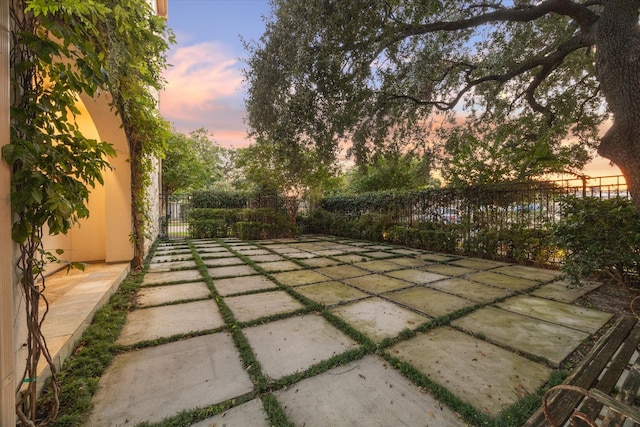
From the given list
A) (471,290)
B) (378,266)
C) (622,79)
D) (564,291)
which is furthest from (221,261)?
(622,79)

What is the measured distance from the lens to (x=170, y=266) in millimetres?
4980

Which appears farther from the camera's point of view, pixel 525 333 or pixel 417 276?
pixel 417 276

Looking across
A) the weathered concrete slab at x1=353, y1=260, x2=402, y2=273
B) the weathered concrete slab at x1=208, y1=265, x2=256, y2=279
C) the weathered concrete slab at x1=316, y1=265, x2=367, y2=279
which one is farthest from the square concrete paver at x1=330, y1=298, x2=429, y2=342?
the weathered concrete slab at x1=208, y1=265, x2=256, y2=279

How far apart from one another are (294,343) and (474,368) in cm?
145

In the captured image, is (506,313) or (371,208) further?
(371,208)

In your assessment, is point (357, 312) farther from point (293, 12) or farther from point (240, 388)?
point (293, 12)

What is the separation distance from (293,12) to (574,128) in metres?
8.03

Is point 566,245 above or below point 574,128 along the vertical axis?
below

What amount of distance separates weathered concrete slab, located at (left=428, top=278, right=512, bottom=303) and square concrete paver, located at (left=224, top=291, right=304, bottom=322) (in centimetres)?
228

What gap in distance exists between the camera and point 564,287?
3.93 meters

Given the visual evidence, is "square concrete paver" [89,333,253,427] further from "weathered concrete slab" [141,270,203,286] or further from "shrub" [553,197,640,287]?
"shrub" [553,197,640,287]

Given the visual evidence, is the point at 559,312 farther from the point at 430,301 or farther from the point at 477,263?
the point at 477,263

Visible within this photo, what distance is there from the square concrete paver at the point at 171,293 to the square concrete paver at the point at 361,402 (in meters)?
2.27

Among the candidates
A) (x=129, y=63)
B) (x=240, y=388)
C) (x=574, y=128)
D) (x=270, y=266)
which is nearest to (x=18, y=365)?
(x=240, y=388)
